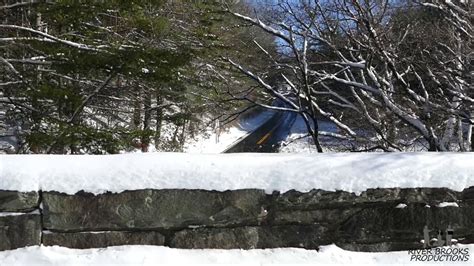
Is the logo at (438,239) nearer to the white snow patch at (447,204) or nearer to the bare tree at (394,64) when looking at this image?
the white snow patch at (447,204)

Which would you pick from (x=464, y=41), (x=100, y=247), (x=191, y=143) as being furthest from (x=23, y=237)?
(x=191, y=143)

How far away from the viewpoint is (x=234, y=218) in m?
3.10

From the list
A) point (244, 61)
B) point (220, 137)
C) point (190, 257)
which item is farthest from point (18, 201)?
point (220, 137)

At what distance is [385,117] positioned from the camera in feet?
24.6

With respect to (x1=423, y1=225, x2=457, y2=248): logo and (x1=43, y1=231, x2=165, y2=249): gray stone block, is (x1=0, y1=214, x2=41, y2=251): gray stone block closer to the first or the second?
(x1=43, y1=231, x2=165, y2=249): gray stone block

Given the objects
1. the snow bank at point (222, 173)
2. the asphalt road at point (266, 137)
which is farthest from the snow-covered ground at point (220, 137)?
the snow bank at point (222, 173)

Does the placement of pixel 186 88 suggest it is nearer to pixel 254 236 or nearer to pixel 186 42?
pixel 186 42

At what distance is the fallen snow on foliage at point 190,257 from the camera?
293 centimetres

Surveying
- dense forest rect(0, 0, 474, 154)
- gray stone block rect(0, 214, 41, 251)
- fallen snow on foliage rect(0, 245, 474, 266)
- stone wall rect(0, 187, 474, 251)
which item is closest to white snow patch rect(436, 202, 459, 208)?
stone wall rect(0, 187, 474, 251)

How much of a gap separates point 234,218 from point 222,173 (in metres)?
0.30

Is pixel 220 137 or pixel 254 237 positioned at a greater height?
pixel 254 237

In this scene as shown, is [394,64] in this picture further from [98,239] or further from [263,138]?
[263,138]

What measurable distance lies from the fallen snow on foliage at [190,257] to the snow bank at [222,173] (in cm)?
38

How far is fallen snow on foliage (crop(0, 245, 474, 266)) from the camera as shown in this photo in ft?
9.61
